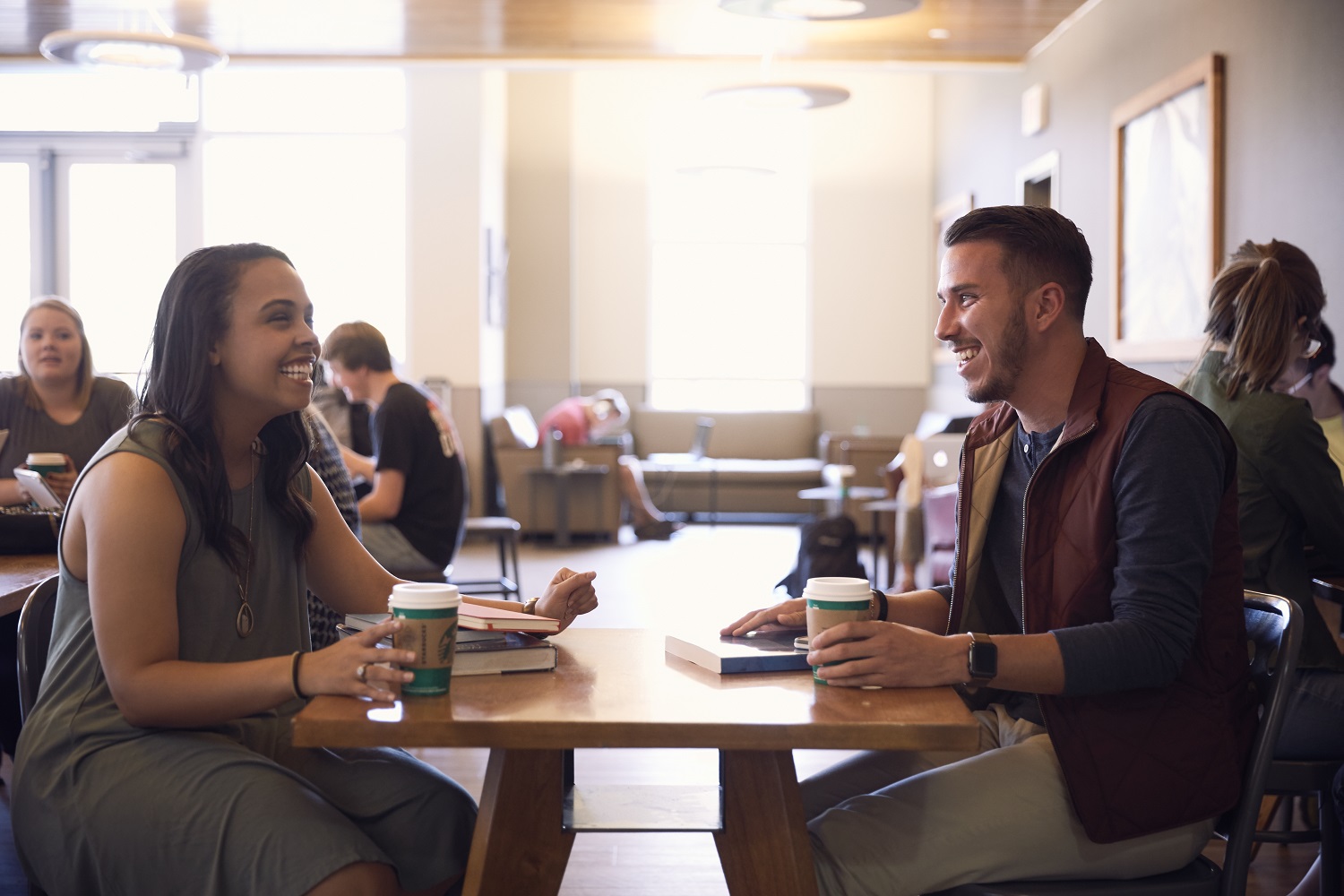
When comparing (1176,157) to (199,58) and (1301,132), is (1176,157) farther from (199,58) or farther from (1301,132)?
(199,58)

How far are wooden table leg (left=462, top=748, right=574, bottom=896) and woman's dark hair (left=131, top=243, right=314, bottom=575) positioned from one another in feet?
1.47

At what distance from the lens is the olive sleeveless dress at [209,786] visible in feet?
4.35

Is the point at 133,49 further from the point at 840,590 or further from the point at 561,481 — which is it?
the point at 840,590

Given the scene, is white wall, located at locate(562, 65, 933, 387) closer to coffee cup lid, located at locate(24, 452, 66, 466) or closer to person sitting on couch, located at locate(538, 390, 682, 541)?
person sitting on couch, located at locate(538, 390, 682, 541)

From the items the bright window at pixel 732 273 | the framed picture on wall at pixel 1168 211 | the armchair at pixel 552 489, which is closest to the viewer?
the framed picture on wall at pixel 1168 211

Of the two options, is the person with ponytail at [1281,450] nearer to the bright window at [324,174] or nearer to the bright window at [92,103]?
the bright window at [324,174]

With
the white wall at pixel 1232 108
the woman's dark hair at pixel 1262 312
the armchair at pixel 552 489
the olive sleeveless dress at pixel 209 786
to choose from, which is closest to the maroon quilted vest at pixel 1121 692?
the olive sleeveless dress at pixel 209 786

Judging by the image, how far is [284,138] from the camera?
8.65m

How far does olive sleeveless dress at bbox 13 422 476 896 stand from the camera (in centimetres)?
133

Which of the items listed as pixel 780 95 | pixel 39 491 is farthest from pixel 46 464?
pixel 780 95

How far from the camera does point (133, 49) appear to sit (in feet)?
19.1

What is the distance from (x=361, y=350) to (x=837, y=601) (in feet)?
10.0

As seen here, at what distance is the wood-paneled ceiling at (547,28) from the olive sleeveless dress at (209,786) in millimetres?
5130

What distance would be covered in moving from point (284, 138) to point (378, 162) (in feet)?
2.28
